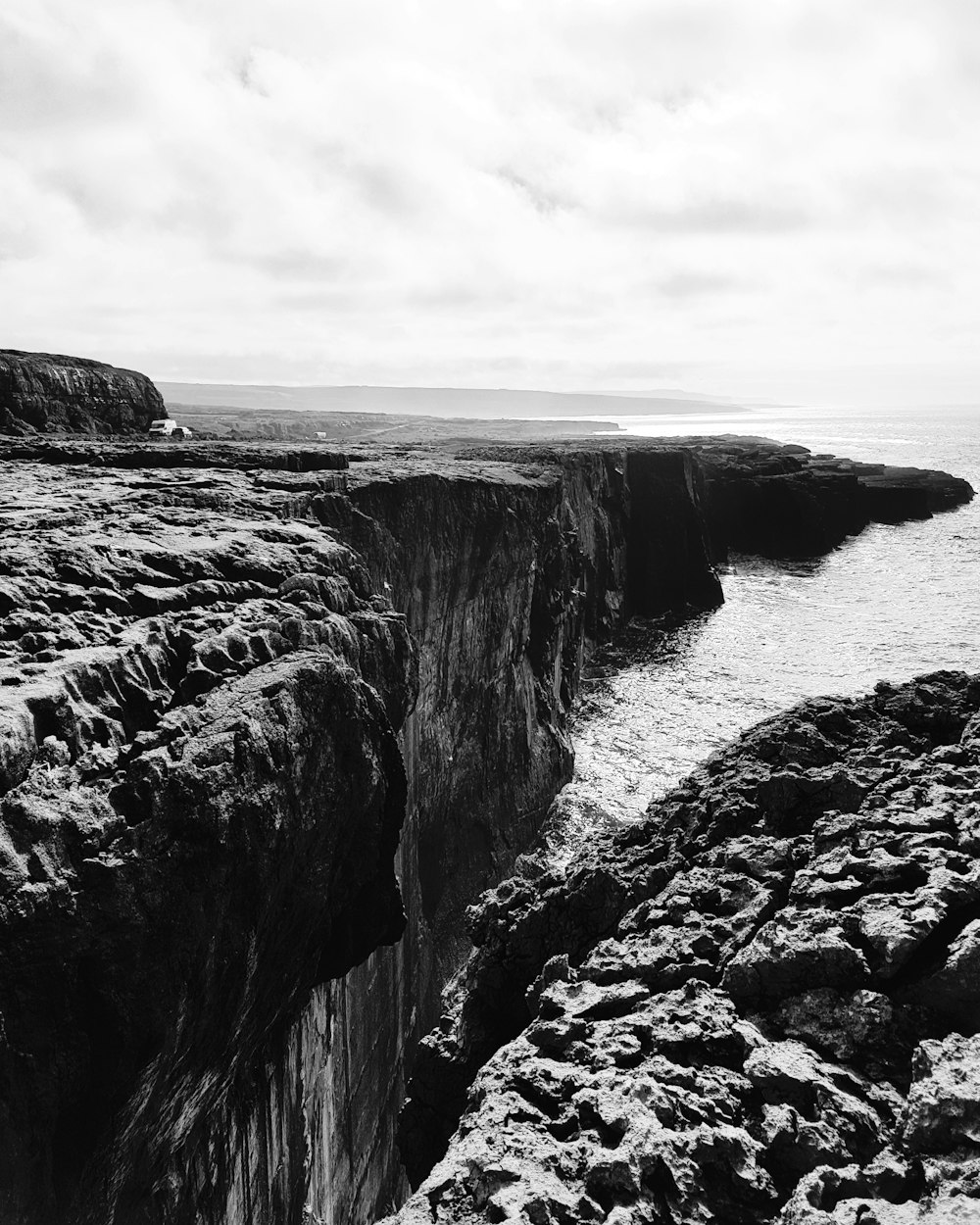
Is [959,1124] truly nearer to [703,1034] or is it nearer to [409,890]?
[703,1034]

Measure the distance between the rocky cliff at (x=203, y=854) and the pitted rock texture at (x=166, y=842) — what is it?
0.09ft

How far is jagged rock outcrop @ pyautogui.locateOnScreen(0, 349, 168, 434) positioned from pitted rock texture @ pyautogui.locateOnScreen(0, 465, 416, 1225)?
58.2 feet

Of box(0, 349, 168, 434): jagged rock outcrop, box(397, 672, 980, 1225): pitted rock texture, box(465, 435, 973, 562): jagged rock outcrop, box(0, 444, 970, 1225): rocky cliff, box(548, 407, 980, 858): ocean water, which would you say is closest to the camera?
box(397, 672, 980, 1225): pitted rock texture

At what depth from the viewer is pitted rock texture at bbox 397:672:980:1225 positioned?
15.8 ft

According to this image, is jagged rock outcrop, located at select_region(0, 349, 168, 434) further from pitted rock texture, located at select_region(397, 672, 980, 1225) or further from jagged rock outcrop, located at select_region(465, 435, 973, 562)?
jagged rock outcrop, located at select_region(465, 435, 973, 562)

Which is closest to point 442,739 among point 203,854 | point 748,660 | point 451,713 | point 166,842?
point 451,713

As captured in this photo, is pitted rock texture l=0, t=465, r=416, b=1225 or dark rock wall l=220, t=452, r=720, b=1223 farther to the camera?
dark rock wall l=220, t=452, r=720, b=1223

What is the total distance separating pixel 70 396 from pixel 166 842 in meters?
27.4

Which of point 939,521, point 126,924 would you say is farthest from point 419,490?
point 939,521

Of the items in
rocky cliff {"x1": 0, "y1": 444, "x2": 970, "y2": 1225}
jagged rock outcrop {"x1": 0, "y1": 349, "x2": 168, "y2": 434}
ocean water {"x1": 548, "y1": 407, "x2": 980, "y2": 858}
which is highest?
jagged rock outcrop {"x1": 0, "y1": 349, "x2": 168, "y2": 434}

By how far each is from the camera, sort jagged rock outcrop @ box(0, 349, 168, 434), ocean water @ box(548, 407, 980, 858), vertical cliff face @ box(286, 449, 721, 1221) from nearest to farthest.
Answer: vertical cliff face @ box(286, 449, 721, 1221) → jagged rock outcrop @ box(0, 349, 168, 434) → ocean water @ box(548, 407, 980, 858)

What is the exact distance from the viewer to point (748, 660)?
1679 inches

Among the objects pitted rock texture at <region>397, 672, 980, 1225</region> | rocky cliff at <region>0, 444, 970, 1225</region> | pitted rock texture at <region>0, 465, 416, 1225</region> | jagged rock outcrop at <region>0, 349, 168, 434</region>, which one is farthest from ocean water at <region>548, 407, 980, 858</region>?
jagged rock outcrop at <region>0, 349, 168, 434</region>

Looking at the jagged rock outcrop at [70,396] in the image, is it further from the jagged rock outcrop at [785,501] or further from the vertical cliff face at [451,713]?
the jagged rock outcrop at [785,501]
